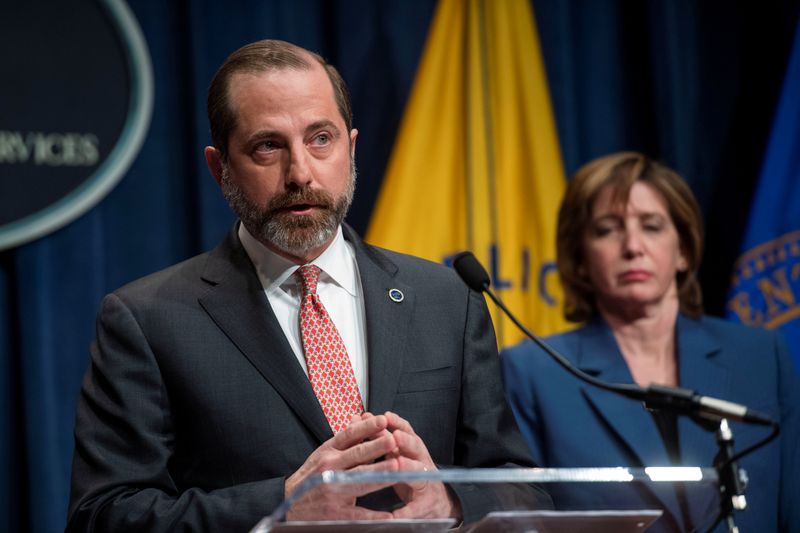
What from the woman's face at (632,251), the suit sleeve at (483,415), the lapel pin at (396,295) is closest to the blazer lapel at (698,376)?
the woman's face at (632,251)

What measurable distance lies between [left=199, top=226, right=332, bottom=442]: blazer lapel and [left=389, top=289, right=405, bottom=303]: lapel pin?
9.0 inches

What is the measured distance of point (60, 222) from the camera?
3094mm

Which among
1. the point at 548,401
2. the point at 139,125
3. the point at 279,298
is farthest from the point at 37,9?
the point at 548,401

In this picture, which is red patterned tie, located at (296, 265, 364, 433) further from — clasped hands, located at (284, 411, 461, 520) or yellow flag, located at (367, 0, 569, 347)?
yellow flag, located at (367, 0, 569, 347)

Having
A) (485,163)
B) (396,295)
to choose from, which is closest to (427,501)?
(396,295)

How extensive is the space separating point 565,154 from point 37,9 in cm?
178

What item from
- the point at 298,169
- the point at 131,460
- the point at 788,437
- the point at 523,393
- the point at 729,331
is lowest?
the point at 788,437

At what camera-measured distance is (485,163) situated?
11.7 ft

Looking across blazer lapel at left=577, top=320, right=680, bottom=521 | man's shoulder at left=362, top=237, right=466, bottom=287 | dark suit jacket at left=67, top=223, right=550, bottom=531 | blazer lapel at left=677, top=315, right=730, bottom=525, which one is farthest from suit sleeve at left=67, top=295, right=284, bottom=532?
blazer lapel at left=677, top=315, right=730, bottom=525

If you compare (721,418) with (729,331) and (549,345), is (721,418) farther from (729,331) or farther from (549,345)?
(729,331)

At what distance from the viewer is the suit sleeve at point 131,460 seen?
5.61ft

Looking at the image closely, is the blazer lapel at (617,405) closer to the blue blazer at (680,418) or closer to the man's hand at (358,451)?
the blue blazer at (680,418)

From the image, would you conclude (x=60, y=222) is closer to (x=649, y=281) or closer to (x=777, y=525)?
(x=649, y=281)

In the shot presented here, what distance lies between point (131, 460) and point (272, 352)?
294mm
